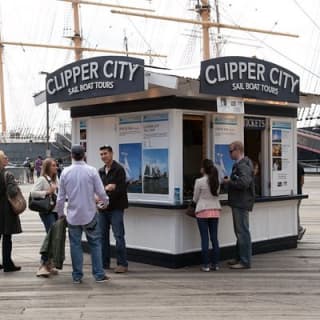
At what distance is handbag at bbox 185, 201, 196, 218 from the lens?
909cm

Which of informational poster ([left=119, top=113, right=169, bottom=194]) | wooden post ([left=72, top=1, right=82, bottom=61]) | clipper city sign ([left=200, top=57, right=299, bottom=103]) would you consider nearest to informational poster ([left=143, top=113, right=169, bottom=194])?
informational poster ([left=119, top=113, right=169, bottom=194])

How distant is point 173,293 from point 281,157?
4458 millimetres

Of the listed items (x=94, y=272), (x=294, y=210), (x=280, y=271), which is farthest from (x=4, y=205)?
(x=294, y=210)

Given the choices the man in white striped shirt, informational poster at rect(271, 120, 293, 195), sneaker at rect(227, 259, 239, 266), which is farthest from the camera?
informational poster at rect(271, 120, 293, 195)

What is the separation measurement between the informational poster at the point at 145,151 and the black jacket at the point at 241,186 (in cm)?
101

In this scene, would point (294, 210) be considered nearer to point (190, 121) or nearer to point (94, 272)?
point (190, 121)

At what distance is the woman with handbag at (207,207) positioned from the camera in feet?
29.4

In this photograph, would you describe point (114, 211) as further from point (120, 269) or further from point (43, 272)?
point (43, 272)

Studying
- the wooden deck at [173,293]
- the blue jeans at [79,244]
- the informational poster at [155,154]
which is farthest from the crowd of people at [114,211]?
the informational poster at [155,154]

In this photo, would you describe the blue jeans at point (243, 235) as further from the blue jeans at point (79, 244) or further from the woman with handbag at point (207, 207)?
the blue jeans at point (79, 244)

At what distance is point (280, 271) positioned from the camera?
908 centimetres

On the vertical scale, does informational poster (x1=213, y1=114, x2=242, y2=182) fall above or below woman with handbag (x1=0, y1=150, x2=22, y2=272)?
above

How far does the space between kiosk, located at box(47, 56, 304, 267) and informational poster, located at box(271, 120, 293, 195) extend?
0.02m

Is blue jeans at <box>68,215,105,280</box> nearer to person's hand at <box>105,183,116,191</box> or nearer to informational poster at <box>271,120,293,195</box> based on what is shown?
person's hand at <box>105,183,116,191</box>
